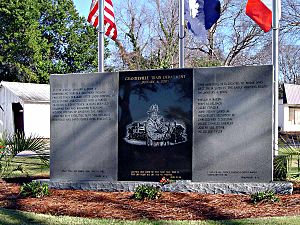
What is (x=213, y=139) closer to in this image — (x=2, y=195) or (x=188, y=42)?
(x=2, y=195)

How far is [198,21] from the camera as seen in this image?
13422 millimetres

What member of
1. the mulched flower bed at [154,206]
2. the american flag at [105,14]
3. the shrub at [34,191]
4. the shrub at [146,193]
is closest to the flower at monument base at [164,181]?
the mulched flower bed at [154,206]

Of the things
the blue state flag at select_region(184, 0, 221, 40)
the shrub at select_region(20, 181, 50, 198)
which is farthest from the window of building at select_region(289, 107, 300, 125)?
the shrub at select_region(20, 181, 50, 198)

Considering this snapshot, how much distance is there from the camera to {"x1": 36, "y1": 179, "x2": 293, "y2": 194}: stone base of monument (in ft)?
29.5

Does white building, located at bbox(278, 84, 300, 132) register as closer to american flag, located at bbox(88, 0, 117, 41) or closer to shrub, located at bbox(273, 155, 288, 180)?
american flag, located at bbox(88, 0, 117, 41)

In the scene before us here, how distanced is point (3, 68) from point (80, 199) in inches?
1398

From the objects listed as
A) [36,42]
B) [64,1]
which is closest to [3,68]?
[36,42]

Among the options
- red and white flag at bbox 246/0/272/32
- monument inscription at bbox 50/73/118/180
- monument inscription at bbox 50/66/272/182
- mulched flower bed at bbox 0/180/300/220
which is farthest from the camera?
red and white flag at bbox 246/0/272/32

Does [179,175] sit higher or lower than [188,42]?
lower

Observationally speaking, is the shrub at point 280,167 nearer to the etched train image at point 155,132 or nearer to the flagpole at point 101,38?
the etched train image at point 155,132

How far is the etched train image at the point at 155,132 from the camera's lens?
945 centimetres

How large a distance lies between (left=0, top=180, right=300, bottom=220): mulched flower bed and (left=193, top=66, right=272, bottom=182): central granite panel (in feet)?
1.78

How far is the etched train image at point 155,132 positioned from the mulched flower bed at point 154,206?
3.50 feet

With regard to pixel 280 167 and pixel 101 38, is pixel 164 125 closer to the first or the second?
pixel 280 167
